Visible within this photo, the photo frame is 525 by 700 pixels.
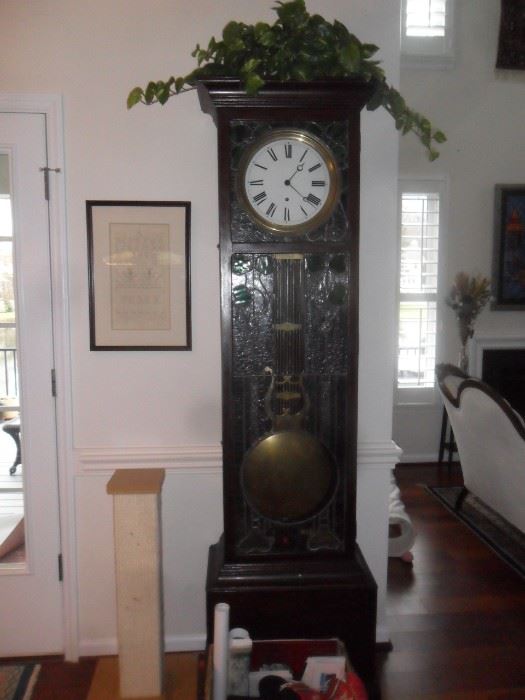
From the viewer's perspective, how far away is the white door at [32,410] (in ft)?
6.29

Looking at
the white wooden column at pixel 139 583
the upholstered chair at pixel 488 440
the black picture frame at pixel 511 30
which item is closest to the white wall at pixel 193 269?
the white wooden column at pixel 139 583

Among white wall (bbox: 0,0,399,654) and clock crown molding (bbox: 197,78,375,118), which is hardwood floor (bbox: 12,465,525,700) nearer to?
white wall (bbox: 0,0,399,654)

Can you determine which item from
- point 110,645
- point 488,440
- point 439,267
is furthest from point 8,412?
point 439,267

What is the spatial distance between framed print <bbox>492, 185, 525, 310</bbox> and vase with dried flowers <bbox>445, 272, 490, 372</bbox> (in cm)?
18

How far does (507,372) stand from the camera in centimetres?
425

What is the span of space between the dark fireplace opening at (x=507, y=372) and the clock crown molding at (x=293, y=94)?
A: 10.3 feet

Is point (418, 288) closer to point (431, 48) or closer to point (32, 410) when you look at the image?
point (431, 48)

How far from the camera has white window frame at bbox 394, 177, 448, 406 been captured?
13.4ft

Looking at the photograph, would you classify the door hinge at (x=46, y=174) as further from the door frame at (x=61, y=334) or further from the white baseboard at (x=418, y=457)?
the white baseboard at (x=418, y=457)

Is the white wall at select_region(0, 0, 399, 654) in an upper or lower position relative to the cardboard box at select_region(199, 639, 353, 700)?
upper

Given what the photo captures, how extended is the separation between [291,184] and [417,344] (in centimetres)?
293

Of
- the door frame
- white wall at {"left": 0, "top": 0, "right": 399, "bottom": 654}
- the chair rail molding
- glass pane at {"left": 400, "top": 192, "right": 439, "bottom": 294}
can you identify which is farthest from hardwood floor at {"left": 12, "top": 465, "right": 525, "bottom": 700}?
glass pane at {"left": 400, "top": 192, "right": 439, "bottom": 294}

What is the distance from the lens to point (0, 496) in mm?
2043

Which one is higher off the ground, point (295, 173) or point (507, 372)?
point (295, 173)
